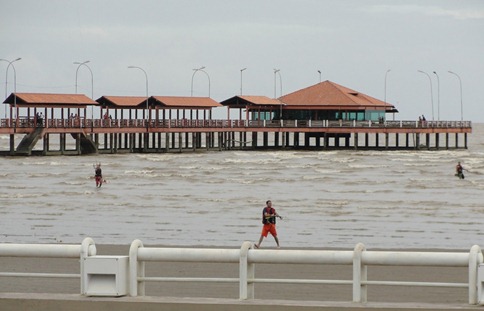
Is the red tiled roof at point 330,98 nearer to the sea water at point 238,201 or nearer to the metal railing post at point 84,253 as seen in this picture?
the sea water at point 238,201

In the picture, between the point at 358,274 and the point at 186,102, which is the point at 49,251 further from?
the point at 186,102

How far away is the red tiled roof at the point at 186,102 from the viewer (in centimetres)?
8981

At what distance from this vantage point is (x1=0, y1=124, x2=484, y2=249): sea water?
26375 millimetres

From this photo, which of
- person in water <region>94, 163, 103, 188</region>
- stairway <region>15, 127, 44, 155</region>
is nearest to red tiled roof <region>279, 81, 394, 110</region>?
stairway <region>15, 127, 44, 155</region>

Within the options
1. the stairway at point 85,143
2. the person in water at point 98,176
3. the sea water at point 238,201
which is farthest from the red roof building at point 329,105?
the person in water at point 98,176

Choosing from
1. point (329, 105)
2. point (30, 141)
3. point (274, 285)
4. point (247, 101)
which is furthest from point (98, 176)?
point (329, 105)

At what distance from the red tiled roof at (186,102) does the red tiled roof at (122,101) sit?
4.97ft

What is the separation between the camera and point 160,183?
52406 mm

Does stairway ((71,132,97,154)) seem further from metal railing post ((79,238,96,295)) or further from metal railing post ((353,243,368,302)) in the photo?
metal railing post ((353,243,368,302))

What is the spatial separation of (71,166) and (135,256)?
5956 centimetres

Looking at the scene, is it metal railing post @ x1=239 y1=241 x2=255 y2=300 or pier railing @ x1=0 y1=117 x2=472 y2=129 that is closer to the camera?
metal railing post @ x1=239 y1=241 x2=255 y2=300

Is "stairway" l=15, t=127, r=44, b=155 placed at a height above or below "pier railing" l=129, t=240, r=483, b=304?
above

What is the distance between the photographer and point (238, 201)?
1591 inches

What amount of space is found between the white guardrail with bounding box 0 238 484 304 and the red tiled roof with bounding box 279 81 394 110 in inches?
3562
